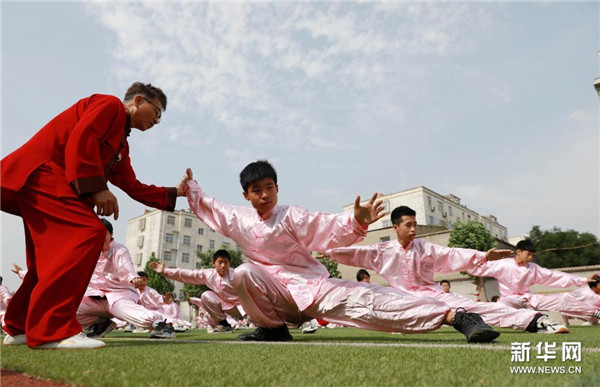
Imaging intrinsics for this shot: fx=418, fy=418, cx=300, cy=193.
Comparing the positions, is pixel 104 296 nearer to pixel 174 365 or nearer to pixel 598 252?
pixel 174 365

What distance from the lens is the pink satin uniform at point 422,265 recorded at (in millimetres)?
4984

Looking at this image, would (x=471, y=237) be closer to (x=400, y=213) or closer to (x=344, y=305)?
(x=400, y=213)

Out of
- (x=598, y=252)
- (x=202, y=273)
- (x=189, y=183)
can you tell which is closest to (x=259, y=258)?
(x=189, y=183)

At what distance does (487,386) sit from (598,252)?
161ft

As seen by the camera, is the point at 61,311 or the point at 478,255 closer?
the point at 61,311

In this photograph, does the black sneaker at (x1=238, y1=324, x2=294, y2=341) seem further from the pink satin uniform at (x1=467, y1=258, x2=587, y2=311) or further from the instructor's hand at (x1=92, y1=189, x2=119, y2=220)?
the pink satin uniform at (x1=467, y1=258, x2=587, y2=311)

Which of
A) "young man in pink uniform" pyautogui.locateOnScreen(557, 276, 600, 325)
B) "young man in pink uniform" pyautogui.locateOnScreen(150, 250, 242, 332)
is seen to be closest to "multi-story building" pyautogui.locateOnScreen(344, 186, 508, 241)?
"young man in pink uniform" pyautogui.locateOnScreen(557, 276, 600, 325)

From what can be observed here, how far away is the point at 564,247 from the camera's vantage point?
1738 inches

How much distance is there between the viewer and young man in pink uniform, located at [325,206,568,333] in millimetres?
5008

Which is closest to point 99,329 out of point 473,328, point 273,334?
point 273,334

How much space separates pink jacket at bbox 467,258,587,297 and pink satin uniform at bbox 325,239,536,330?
9.73 ft

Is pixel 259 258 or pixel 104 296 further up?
pixel 259 258

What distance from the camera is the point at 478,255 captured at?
15.9ft

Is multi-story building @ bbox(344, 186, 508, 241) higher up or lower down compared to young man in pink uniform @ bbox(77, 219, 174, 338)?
higher up
